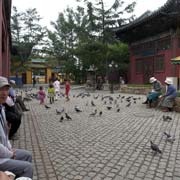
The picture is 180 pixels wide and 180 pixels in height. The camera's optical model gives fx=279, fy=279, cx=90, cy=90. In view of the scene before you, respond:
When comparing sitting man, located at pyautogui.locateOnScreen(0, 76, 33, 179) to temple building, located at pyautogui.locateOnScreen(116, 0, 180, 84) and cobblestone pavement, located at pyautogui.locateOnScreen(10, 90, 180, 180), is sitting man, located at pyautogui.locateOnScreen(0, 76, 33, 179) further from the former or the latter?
temple building, located at pyautogui.locateOnScreen(116, 0, 180, 84)

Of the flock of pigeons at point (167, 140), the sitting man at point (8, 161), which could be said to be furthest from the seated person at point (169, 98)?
the sitting man at point (8, 161)

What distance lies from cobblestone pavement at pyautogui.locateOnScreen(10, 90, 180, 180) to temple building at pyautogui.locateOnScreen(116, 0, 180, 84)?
14648 mm

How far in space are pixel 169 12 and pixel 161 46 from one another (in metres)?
3.59

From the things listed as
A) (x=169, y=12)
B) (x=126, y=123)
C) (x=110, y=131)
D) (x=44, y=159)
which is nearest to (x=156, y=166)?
(x=44, y=159)

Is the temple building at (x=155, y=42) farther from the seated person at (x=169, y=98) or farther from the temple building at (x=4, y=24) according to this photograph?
the temple building at (x=4, y=24)

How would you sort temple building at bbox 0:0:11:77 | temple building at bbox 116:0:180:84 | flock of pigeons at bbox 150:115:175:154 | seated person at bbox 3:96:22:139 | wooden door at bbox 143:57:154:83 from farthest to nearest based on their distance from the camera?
wooden door at bbox 143:57:154:83 → temple building at bbox 116:0:180:84 → temple building at bbox 0:0:11:77 → seated person at bbox 3:96:22:139 → flock of pigeons at bbox 150:115:175:154

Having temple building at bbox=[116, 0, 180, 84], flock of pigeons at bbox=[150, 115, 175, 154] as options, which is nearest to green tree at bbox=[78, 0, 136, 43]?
temple building at bbox=[116, 0, 180, 84]

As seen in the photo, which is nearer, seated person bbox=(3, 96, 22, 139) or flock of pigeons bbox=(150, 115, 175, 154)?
flock of pigeons bbox=(150, 115, 175, 154)

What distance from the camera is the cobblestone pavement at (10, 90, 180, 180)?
4.78m

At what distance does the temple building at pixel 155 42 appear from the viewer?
2298 cm

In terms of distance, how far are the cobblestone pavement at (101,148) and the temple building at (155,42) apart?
14648 mm

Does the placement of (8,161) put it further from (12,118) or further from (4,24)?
(4,24)

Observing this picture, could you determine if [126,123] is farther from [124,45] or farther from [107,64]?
[124,45]

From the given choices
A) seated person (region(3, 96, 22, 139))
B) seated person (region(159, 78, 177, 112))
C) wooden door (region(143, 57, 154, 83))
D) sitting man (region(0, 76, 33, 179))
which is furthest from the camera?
wooden door (region(143, 57, 154, 83))
